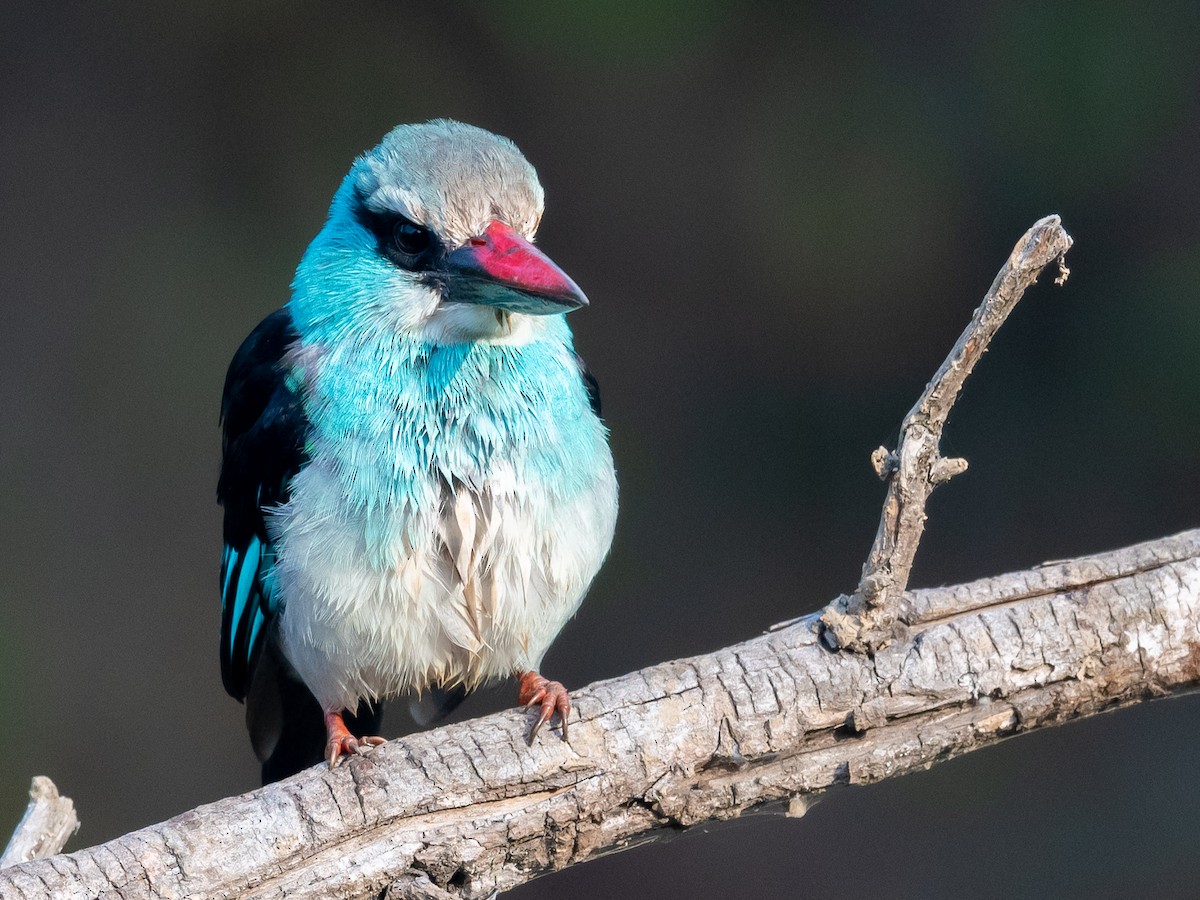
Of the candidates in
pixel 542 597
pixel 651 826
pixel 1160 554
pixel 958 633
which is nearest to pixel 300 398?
pixel 542 597

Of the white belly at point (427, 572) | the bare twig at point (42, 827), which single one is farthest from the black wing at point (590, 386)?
the bare twig at point (42, 827)

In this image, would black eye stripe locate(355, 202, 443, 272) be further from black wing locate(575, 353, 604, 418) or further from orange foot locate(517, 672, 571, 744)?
orange foot locate(517, 672, 571, 744)

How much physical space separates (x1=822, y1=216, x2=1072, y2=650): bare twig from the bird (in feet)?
1.52

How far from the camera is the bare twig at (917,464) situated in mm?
1916

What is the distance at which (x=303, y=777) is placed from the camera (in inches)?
78.2

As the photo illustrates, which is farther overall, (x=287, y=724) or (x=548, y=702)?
(x=287, y=724)

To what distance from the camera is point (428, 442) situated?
7.06 feet

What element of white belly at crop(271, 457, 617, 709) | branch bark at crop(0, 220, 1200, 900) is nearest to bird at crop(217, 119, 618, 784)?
white belly at crop(271, 457, 617, 709)

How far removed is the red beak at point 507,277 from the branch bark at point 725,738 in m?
0.56

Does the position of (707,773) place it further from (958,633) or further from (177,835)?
(177,835)

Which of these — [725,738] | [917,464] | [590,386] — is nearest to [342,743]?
[725,738]

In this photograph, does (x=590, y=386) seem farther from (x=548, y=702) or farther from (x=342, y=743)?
(x=342, y=743)

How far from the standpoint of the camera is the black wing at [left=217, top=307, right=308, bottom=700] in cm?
227

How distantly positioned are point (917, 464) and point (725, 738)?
19.4 inches
